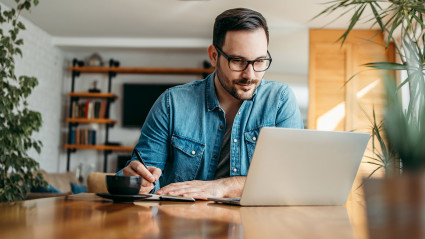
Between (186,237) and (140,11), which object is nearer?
(186,237)

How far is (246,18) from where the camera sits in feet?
5.47

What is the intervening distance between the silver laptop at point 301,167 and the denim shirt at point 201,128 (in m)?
0.59

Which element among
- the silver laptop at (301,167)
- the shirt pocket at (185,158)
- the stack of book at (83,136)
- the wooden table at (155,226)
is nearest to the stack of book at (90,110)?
the stack of book at (83,136)

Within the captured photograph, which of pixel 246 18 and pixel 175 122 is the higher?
pixel 246 18

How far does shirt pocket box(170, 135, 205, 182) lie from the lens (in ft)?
5.36

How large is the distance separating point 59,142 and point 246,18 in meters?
5.91

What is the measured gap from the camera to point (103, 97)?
22.5 ft

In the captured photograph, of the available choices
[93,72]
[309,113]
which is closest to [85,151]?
[93,72]

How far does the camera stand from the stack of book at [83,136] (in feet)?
21.7

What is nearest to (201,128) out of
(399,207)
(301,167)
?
(301,167)

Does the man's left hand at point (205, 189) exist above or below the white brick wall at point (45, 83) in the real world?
below

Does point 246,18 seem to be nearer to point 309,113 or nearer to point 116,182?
point 116,182

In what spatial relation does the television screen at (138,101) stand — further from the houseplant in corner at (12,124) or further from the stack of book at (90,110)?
the houseplant in corner at (12,124)

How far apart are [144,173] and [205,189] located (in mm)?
189
